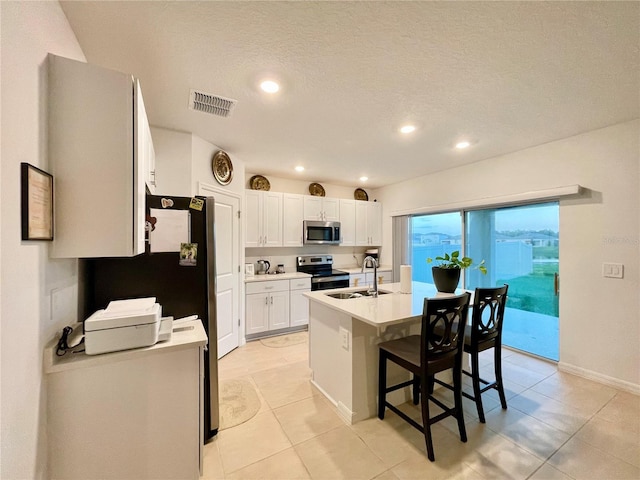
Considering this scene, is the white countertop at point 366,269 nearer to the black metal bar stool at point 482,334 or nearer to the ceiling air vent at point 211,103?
the black metal bar stool at point 482,334

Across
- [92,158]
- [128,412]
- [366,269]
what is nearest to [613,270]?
[366,269]

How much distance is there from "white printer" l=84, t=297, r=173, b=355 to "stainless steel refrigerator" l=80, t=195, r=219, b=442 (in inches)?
12.1

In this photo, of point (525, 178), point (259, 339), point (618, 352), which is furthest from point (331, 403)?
point (525, 178)

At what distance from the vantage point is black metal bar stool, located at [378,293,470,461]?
1.72 metres

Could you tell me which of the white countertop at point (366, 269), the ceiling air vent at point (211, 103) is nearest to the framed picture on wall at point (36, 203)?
the ceiling air vent at point (211, 103)

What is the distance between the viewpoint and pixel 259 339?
376 cm

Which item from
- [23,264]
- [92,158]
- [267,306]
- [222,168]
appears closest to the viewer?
[23,264]

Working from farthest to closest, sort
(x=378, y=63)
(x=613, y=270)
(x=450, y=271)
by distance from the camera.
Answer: (x=613, y=270), (x=450, y=271), (x=378, y=63)

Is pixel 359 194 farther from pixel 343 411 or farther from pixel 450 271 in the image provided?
pixel 343 411

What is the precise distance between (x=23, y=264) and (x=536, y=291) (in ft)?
14.5

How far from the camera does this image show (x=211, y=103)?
2.10 metres

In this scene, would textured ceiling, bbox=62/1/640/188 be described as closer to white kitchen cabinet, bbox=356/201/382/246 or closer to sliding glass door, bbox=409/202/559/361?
sliding glass door, bbox=409/202/559/361

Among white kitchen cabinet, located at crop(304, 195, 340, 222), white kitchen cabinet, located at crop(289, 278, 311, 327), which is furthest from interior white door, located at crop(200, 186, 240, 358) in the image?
white kitchen cabinet, located at crop(304, 195, 340, 222)

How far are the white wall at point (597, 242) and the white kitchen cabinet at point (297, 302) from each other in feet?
10.1
